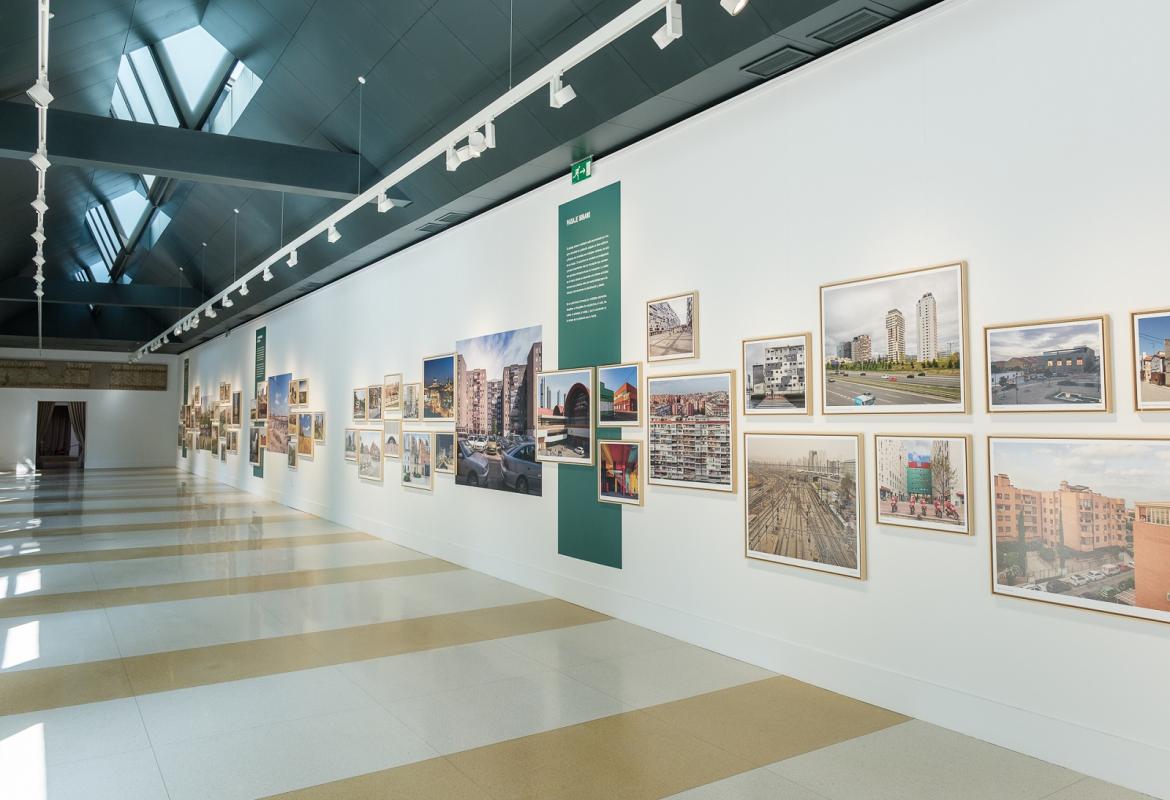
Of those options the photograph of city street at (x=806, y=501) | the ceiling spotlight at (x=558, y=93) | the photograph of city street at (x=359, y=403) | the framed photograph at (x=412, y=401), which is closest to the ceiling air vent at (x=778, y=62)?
the ceiling spotlight at (x=558, y=93)

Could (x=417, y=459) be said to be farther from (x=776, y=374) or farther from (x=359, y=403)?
(x=776, y=374)

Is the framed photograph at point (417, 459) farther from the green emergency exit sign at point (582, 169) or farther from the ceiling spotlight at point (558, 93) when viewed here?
the ceiling spotlight at point (558, 93)

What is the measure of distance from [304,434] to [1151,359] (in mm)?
16533

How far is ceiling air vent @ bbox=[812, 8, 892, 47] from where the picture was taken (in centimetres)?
540

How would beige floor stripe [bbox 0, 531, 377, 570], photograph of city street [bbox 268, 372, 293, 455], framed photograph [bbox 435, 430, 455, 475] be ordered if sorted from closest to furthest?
beige floor stripe [bbox 0, 531, 377, 570] → framed photograph [bbox 435, 430, 455, 475] → photograph of city street [bbox 268, 372, 293, 455]

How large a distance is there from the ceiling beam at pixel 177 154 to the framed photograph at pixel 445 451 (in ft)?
12.7

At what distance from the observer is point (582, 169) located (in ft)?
27.9

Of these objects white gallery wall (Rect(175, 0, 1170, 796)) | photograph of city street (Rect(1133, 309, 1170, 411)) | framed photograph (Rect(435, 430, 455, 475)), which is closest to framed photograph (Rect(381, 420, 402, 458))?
framed photograph (Rect(435, 430, 455, 475))

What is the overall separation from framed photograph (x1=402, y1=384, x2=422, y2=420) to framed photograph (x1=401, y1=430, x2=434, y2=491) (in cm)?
26

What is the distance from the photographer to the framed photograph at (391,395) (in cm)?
1279

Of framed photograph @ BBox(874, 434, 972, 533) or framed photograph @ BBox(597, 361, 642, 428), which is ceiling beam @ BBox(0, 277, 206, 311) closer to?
framed photograph @ BBox(597, 361, 642, 428)

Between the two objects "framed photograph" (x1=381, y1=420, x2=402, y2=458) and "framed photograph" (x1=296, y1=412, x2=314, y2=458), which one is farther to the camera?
"framed photograph" (x1=296, y1=412, x2=314, y2=458)

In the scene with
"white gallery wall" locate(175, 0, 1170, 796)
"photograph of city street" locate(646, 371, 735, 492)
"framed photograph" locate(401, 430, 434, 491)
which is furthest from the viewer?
"framed photograph" locate(401, 430, 434, 491)

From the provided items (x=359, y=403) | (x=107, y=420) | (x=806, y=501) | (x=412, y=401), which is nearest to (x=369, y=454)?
(x=359, y=403)
